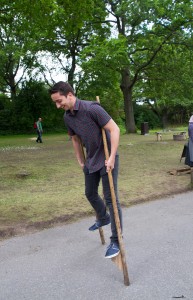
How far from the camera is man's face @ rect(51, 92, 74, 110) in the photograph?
3.58 meters

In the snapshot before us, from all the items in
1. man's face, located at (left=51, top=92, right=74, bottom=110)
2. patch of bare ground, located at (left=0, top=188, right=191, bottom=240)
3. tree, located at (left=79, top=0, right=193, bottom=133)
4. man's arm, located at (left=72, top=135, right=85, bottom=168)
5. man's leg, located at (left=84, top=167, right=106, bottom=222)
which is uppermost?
tree, located at (left=79, top=0, right=193, bottom=133)

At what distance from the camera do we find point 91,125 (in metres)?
3.64

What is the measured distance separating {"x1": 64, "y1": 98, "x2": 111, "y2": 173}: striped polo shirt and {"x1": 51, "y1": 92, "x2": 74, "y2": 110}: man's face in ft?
0.21

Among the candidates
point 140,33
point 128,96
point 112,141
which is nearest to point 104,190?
point 112,141

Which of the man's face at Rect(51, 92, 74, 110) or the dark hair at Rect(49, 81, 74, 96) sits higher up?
the dark hair at Rect(49, 81, 74, 96)

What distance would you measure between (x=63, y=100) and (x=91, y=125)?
395 mm

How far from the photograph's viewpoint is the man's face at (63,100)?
3.58 m

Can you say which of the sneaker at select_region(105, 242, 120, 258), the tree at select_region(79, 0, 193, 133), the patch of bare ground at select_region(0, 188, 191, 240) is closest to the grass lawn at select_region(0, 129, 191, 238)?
the patch of bare ground at select_region(0, 188, 191, 240)

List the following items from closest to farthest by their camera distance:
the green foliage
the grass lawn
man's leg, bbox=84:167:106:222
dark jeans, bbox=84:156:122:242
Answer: dark jeans, bbox=84:156:122:242 < man's leg, bbox=84:167:106:222 < the grass lawn < the green foliage

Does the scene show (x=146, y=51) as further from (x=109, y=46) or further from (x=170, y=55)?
(x=109, y=46)

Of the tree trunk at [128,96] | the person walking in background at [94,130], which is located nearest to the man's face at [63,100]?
the person walking in background at [94,130]

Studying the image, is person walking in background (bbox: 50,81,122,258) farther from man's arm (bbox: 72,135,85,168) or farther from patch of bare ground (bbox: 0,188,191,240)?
patch of bare ground (bbox: 0,188,191,240)

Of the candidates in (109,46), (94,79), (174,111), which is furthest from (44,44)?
(174,111)

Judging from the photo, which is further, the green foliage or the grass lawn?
the green foliage
